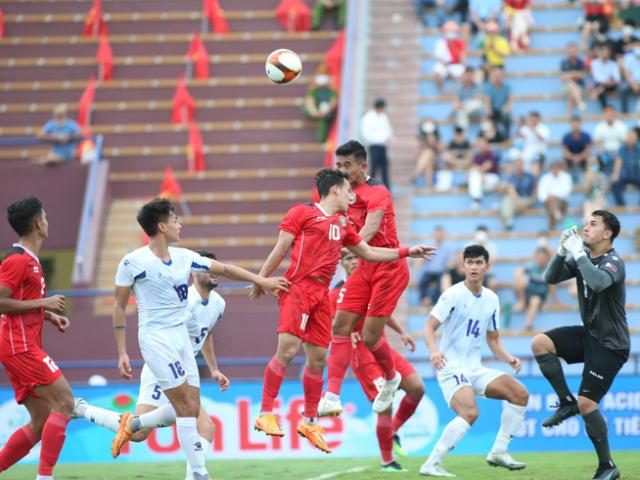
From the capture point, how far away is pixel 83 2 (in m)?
29.5

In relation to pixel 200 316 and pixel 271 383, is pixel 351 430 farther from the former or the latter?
pixel 271 383

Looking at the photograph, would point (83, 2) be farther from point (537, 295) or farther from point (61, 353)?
point (537, 295)

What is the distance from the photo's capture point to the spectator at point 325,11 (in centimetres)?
2797

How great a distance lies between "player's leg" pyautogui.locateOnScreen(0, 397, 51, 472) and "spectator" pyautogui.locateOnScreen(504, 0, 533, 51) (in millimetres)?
17664

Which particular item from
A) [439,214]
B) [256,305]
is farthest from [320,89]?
[256,305]

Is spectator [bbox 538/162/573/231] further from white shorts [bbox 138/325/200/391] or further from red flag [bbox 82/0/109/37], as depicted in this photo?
white shorts [bbox 138/325/200/391]

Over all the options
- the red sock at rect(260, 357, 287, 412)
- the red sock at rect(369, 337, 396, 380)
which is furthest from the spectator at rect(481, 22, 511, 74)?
the red sock at rect(260, 357, 287, 412)

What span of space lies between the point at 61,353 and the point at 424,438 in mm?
7164

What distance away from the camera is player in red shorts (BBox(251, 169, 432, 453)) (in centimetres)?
1150

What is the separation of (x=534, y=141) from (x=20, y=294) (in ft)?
48.4

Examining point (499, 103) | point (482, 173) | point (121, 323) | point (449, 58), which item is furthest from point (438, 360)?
point (449, 58)

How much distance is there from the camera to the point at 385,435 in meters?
13.5

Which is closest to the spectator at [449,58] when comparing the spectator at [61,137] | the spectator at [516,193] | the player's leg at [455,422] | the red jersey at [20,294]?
the spectator at [516,193]

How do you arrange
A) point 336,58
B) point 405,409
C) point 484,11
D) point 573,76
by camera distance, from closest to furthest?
1. point 405,409
2. point 573,76
3. point 336,58
4. point 484,11
